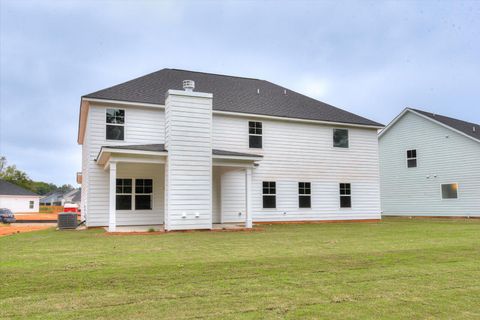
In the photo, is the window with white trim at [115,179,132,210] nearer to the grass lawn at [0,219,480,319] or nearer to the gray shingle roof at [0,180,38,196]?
the grass lawn at [0,219,480,319]

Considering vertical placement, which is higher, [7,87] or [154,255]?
[7,87]

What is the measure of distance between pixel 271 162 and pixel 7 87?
79.4ft

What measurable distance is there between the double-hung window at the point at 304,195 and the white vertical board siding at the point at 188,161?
666 cm

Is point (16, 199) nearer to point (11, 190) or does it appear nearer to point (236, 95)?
point (11, 190)

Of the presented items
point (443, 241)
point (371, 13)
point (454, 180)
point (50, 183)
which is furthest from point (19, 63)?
point (50, 183)

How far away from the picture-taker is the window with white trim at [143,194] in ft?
54.6

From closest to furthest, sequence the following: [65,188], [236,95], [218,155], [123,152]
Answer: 1. [123,152]
2. [218,155]
3. [236,95]
4. [65,188]

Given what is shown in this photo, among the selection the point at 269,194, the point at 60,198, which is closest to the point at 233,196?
the point at 269,194

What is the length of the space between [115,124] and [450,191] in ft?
67.1

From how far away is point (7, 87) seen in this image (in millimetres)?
31281

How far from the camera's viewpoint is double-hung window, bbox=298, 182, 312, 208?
1952cm

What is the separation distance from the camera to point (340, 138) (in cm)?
2073

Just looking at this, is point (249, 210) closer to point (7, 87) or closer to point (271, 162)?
point (271, 162)

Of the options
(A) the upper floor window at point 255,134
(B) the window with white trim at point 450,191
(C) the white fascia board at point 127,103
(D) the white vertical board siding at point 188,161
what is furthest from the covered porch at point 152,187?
(B) the window with white trim at point 450,191
